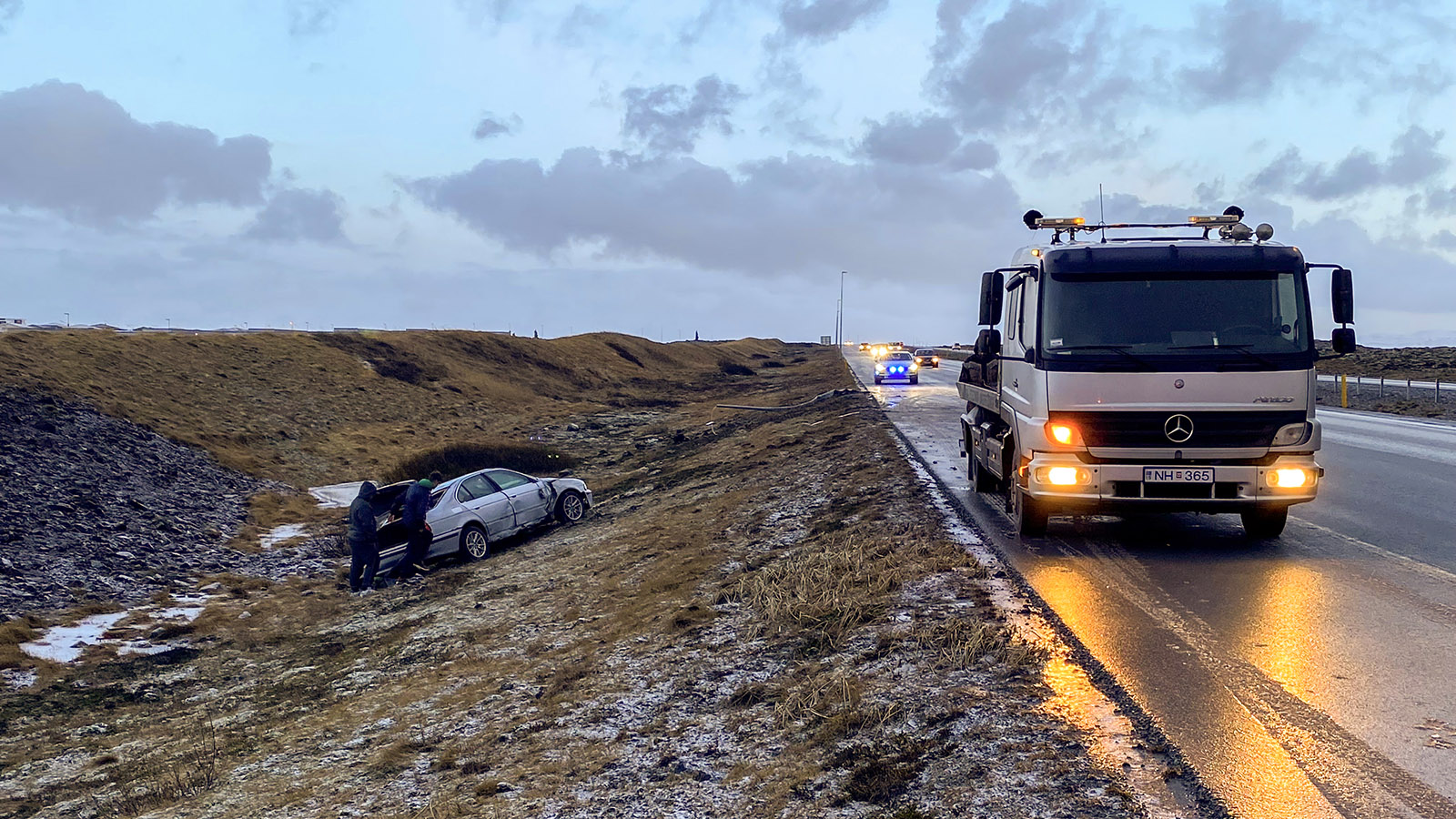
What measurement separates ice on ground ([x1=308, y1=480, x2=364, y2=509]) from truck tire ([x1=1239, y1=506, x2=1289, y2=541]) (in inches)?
835

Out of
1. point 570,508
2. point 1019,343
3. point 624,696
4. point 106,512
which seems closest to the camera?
point 624,696

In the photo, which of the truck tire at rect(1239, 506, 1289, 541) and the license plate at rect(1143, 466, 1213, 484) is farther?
the truck tire at rect(1239, 506, 1289, 541)

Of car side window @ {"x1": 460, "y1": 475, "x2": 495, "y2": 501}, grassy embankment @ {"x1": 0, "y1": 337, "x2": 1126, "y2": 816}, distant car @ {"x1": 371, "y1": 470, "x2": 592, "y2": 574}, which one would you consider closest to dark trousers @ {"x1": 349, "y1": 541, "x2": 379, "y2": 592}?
distant car @ {"x1": 371, "y1": 470, "x2": 592, "y2": 574}

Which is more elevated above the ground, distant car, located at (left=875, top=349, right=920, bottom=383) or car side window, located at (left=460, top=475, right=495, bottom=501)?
distant car, located at (left=875, top=349, right=920, bottom=383)

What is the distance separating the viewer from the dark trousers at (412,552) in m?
16.2

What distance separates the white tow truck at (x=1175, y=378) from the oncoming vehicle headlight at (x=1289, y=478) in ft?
0.04

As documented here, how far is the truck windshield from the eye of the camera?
8531 millimetres

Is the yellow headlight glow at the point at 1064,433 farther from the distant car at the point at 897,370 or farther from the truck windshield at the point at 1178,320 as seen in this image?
the distant car at the point at 897,370

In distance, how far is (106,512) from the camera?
19.5 metres

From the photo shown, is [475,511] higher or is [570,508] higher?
[475,511]

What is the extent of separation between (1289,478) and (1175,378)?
1387 mm

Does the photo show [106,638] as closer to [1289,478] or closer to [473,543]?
[473,543]

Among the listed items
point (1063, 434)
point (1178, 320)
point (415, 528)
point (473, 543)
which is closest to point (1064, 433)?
point (1063, 434)

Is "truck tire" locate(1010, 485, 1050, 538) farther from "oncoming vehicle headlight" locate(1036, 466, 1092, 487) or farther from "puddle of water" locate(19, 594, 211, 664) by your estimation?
"puddle of water" locate(19, 594, 211, 664)
